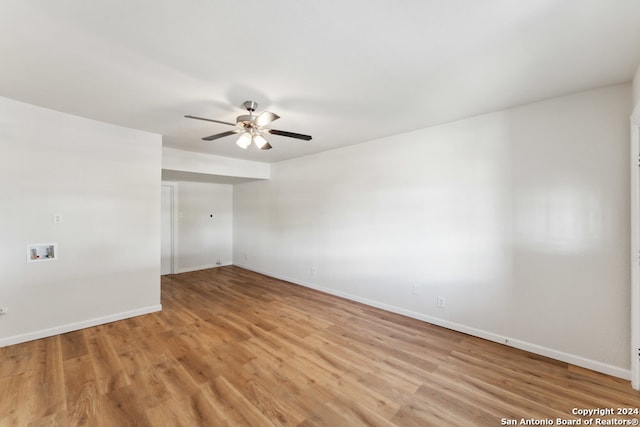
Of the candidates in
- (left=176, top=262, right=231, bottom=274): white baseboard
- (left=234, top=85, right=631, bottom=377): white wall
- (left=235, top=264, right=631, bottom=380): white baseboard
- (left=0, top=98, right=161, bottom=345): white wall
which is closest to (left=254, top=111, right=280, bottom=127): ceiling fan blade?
(left=234, top=85, right=631, bottom=377): white wall

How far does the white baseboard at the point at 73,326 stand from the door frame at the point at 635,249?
16.7 ft

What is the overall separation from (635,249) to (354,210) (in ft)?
9.47

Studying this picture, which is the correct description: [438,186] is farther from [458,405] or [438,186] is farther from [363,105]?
[458,405]

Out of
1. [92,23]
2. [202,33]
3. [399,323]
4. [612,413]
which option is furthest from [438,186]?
[92,23]

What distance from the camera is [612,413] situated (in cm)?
178

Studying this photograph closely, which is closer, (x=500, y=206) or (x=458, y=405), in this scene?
(x=458, y=405)

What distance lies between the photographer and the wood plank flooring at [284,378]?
1.77 m

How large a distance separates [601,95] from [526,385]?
8.47 ft

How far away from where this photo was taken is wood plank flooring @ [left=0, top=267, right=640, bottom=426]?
69.6 inches

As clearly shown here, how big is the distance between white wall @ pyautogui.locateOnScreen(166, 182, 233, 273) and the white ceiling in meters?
3.37

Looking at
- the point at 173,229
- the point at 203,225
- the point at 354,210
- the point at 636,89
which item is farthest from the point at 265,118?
the point at 203,225

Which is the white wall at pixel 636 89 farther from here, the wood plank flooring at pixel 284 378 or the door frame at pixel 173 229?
the door frame at pixel 173 229

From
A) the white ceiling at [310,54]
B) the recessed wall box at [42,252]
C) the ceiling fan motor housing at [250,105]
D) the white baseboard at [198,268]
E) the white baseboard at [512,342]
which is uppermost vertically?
the white ceiling at [310,54]

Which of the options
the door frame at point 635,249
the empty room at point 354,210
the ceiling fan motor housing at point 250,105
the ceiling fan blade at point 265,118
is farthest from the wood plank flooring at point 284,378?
the ceiling fan motor housing at point 250,105
